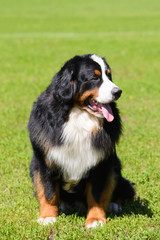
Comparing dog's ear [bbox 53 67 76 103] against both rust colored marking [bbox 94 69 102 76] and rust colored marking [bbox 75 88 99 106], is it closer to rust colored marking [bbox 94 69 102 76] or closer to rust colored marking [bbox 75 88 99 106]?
rust colored marking [bbox 75 88 99 106]

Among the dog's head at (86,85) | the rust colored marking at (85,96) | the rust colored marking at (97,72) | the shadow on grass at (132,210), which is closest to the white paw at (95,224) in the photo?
the shadow on grass at (132,210)

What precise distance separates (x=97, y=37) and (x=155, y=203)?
46.5 ft

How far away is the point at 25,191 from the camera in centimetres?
448

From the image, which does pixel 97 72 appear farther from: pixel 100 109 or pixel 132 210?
pixel 132 210

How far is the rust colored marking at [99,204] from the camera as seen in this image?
3.75 m

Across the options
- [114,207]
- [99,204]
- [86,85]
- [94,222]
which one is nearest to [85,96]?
[86,85]

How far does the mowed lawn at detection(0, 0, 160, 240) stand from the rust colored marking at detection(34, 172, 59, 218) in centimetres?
12

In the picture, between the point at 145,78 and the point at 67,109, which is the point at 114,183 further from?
the point at 145,78

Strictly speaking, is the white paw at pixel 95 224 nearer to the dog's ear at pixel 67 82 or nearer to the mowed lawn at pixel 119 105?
the mowed lawn at pixel 119 105

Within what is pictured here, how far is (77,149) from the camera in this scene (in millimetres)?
3617

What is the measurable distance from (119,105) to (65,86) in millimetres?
4728

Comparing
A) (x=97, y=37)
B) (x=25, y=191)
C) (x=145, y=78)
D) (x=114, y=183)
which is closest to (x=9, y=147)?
(x=25, y=191)

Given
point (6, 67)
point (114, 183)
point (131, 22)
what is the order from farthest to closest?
point (131, 22)
point (6, 67)
point (114, 183)

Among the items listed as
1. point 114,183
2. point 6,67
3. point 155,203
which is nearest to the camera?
point 114,183
